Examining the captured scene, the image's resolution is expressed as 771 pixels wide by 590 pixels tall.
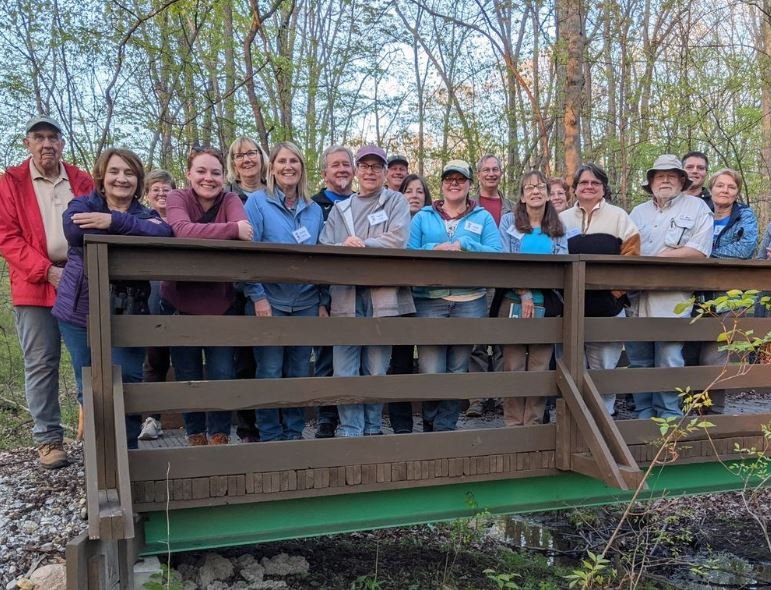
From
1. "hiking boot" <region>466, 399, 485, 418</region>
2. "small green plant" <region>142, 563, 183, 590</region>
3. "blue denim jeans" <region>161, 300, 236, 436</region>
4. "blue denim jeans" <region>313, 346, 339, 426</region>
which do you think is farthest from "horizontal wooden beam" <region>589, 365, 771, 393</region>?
"small green plant" <region>142, 563, 183, 590</region>

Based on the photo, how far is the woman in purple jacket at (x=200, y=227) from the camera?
369 centimetres

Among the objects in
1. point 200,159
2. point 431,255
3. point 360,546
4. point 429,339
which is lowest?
point 360,546

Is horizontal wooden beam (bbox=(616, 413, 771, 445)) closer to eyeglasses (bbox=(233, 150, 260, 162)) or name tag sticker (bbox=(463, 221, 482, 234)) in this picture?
name tag sticker (bbox=(463, 221, 482, 234))

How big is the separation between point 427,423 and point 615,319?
142 centimetres

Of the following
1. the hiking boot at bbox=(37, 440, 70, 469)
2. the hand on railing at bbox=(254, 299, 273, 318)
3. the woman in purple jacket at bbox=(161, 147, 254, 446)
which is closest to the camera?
the woman in purple jacket at bbox=(161, 147, 254, 446)

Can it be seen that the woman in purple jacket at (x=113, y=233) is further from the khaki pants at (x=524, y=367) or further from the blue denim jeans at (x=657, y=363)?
the blue denim jeans at (x=657, y=363)

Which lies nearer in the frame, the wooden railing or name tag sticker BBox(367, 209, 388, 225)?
the wooden railing

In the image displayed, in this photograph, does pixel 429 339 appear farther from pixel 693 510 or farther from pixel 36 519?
pixel 693 510

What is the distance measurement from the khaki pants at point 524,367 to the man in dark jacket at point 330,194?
3.90 ft

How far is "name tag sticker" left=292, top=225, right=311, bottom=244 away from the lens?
407 centimetres

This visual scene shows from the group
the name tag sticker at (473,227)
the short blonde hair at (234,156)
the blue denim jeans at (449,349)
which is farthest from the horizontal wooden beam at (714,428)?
the short blonde hair at (234,156)

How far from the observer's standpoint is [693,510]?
664cm

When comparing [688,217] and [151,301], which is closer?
[151,301]

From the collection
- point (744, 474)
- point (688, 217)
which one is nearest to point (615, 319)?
point (688, 217)
